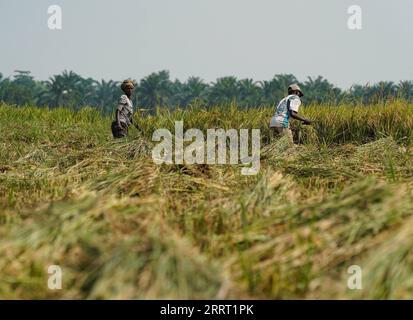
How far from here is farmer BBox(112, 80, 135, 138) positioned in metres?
7.03

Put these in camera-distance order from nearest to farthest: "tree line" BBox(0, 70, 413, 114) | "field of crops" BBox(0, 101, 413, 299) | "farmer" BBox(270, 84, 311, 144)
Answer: "field of crops" BBox(0, 101, 413, 299) < "farmer" BBox(270, 84, 311, 144) < "tree line" BBox(0, 70, 413, 114)

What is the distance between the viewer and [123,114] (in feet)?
23.3

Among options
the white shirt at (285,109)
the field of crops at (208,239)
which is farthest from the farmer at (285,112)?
the field of crops at (208,239)

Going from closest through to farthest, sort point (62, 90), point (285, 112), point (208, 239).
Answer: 1. point (208, 239)
2. point (285, 112)
3. point (62, 90)

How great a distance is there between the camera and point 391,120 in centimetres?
728

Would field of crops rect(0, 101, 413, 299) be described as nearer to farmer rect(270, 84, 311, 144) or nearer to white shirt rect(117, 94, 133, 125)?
Result: farmer rect(270, 84, 311, 144)

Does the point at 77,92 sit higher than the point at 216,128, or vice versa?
the point at 77,92

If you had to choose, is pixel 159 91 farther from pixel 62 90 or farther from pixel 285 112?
pixel 285 112

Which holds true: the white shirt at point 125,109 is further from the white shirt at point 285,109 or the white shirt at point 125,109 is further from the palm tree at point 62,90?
the palm tree at point 62,90

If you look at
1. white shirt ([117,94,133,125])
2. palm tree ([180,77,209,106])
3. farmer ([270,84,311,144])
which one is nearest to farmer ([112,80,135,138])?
white shirt ([117,94,133,125])

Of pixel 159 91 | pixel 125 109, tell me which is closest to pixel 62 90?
pixel 159 91

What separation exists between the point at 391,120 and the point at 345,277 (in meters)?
5.52
